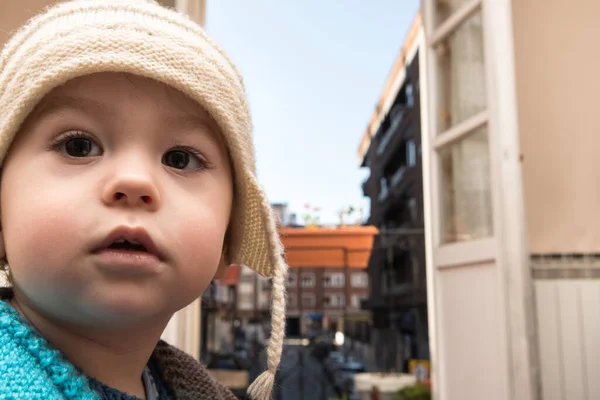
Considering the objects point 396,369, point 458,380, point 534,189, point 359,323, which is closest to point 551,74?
point 534,189

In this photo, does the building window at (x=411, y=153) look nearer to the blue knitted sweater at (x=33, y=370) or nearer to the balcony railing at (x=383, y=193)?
the balcony railing at (x=383, y=193)

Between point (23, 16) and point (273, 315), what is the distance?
933 mm

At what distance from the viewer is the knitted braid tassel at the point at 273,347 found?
577 mm

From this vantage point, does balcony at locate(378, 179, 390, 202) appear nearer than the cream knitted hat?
No

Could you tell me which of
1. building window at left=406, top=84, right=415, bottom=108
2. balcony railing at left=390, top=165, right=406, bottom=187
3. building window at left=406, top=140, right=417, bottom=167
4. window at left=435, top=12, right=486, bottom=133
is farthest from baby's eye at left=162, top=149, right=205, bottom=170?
balcony railing at left=390, top=165, right=406, bottom=187

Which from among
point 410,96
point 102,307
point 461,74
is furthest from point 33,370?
point 410,96

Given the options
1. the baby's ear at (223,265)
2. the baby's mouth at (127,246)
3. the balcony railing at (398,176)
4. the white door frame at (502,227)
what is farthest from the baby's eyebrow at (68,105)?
the balcony railing at (398,176)

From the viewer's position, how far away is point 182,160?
48 centimetres

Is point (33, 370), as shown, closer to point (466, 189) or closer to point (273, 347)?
point (273, 347)

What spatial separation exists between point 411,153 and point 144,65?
988 cm

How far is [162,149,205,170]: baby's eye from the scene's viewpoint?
1.53ft

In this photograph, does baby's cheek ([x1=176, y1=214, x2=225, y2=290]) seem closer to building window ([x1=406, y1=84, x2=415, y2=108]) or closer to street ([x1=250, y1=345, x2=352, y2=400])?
street ([x1=250, y1=345, x2=352, y2=400])

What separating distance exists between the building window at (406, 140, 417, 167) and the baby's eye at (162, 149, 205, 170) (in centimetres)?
943

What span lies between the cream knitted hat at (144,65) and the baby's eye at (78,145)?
0.05 meters
